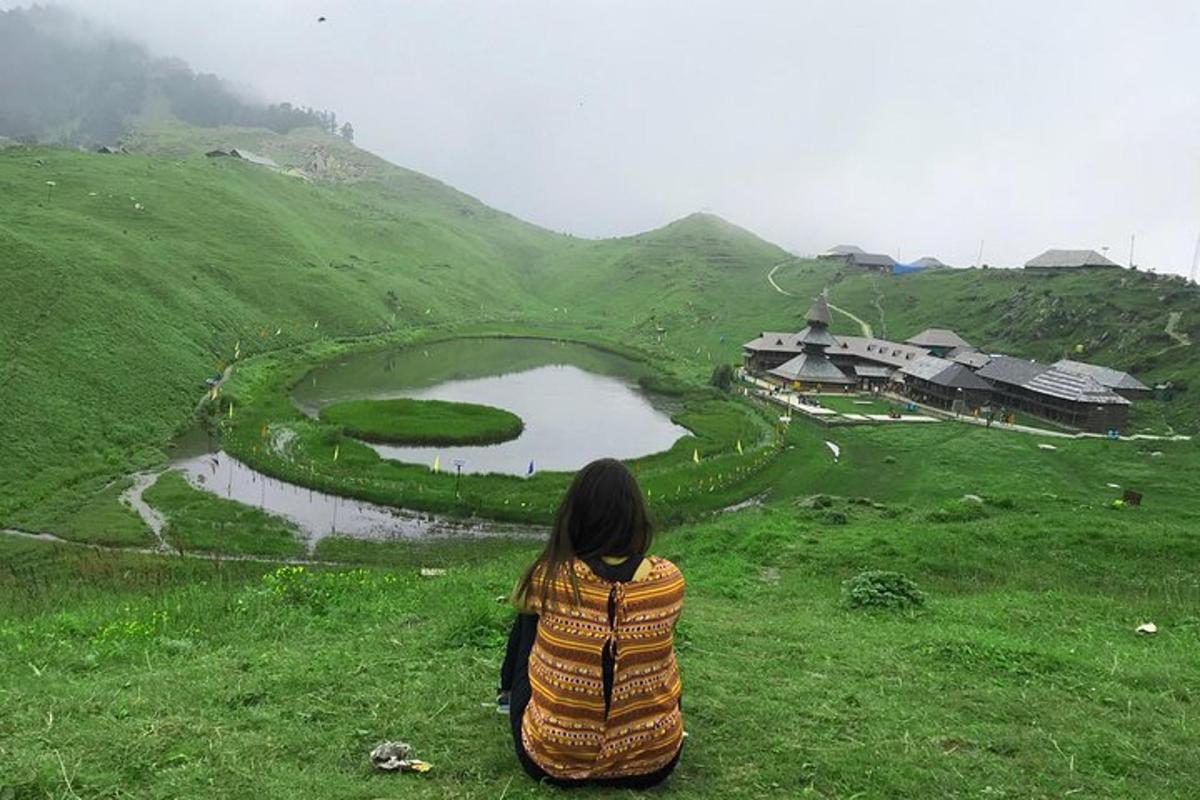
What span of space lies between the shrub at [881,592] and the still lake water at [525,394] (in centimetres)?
3052

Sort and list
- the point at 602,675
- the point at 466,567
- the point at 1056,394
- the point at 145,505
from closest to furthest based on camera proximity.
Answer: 1. the point at 602,675
2. the point at 466,567
3. the point at 145,505
4. the point at 1056,394

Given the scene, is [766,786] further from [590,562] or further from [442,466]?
[442,466]

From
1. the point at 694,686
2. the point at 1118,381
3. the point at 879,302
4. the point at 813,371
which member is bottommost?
the point at 694,686

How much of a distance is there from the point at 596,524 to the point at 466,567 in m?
17.5

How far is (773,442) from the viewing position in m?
56.8

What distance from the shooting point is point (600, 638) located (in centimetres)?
589

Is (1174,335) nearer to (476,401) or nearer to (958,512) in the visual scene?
(958,512)

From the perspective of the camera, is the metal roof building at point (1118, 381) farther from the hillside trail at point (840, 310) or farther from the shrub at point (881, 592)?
the shrub at point (881, 592)

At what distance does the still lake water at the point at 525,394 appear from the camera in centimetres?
5012

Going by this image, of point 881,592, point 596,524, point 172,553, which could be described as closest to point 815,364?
point 172,553

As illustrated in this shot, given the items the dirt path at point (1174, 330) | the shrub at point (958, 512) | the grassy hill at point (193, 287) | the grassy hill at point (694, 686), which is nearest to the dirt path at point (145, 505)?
the grassy hill at point (193, 287)

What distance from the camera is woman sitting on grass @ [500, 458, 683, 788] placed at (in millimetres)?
5902

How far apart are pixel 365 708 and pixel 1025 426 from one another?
6724 centimetres

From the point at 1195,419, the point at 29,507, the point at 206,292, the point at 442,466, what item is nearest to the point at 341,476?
the point at 442,466
